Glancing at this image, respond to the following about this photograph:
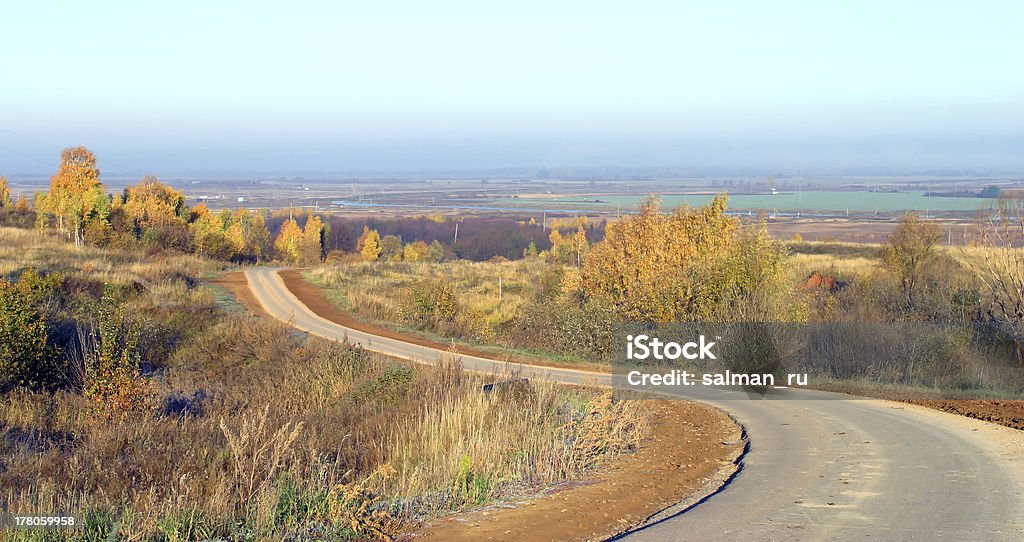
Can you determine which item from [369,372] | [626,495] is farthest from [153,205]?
[626,495]

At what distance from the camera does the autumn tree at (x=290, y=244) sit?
91.0m

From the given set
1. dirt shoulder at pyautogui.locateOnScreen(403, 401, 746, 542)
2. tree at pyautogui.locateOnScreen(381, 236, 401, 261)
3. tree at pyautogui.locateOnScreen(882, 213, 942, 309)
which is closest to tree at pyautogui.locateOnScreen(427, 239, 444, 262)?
tree at pyautogui.locateOnScreen(381, 236, 401, 261)

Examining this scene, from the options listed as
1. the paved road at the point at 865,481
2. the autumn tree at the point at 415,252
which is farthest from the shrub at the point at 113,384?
the autumn tree at the point at 415,252

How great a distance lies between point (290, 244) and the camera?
3944 inches

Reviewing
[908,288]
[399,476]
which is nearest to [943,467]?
[399,476]

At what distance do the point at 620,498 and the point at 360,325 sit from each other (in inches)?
982

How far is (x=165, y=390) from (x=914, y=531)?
16.1 meters

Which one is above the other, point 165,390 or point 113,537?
point 113,537

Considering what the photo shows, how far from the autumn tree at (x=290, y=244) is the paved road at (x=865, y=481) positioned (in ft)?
243

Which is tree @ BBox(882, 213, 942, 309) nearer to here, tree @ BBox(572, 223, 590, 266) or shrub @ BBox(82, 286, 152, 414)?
tree @ BBox(572, 223, 590, 266)

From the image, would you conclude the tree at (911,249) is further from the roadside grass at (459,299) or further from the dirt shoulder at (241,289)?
the dirt shoulder at (241,289)

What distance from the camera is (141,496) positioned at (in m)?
9.66

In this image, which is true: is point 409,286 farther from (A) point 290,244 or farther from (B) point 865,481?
(A) point 290,244

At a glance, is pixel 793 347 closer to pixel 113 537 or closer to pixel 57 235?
pixel 113 537
